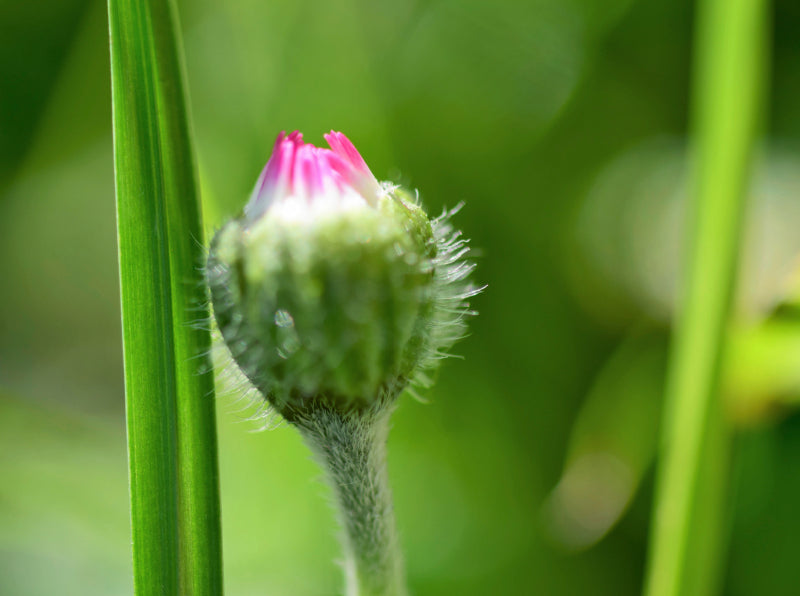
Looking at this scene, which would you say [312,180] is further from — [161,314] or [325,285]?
[161,314]

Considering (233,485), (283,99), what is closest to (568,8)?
(283,99)

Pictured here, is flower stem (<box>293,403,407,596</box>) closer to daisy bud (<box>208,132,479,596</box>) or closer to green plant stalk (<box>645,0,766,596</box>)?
daisy bud (<box>208,132,479,596</box>)

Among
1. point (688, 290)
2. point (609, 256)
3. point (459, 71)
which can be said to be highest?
point (459, 71)

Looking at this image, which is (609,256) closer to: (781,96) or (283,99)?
(781,96)

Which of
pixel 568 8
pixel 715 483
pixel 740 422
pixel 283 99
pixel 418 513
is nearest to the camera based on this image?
pixel 715 483

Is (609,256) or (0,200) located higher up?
(0,200)

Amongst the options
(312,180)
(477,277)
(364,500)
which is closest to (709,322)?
(364,500)
